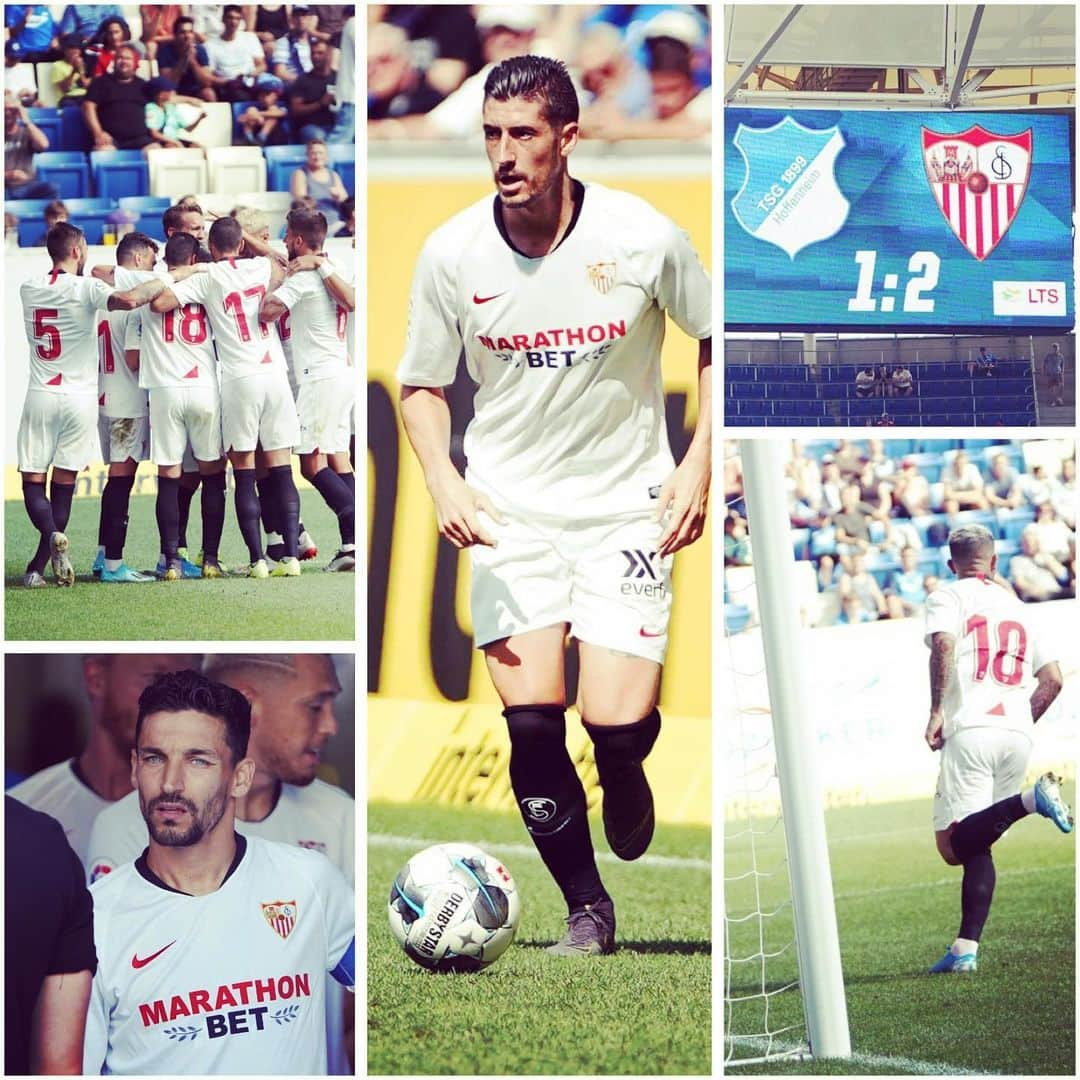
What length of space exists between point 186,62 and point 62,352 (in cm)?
87

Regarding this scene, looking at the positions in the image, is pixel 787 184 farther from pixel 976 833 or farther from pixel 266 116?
pixel 976 833

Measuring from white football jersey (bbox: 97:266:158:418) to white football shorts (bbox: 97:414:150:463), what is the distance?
20 mm

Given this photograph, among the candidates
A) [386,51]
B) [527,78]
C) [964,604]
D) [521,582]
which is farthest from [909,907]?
[386,51]

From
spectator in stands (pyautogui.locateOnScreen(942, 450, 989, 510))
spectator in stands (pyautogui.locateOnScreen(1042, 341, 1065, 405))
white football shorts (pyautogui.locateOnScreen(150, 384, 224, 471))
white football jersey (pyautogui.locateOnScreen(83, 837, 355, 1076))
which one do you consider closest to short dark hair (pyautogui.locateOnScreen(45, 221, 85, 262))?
white football shorts (pyautogui.locateOnScreen(150, 384, 224, 471))

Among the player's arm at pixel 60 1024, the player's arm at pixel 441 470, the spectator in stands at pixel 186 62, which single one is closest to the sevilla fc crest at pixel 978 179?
the player's arm at pixel 441 470

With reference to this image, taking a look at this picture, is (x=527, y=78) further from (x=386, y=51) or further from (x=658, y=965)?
(x=658, y=965)

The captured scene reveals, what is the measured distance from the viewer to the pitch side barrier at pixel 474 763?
413cm

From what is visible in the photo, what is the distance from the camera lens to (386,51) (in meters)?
4.12

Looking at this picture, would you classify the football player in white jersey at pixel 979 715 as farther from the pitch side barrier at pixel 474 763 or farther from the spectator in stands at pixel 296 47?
the spectator in stands at pixel 296 47

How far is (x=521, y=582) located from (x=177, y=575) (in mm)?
949

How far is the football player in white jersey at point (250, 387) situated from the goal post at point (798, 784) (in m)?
1.29

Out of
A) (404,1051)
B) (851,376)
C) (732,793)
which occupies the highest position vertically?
(851,376)

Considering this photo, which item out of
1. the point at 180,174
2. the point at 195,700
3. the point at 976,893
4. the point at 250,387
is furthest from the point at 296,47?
the point at 976,893

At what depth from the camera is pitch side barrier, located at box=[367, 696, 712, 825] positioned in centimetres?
413
